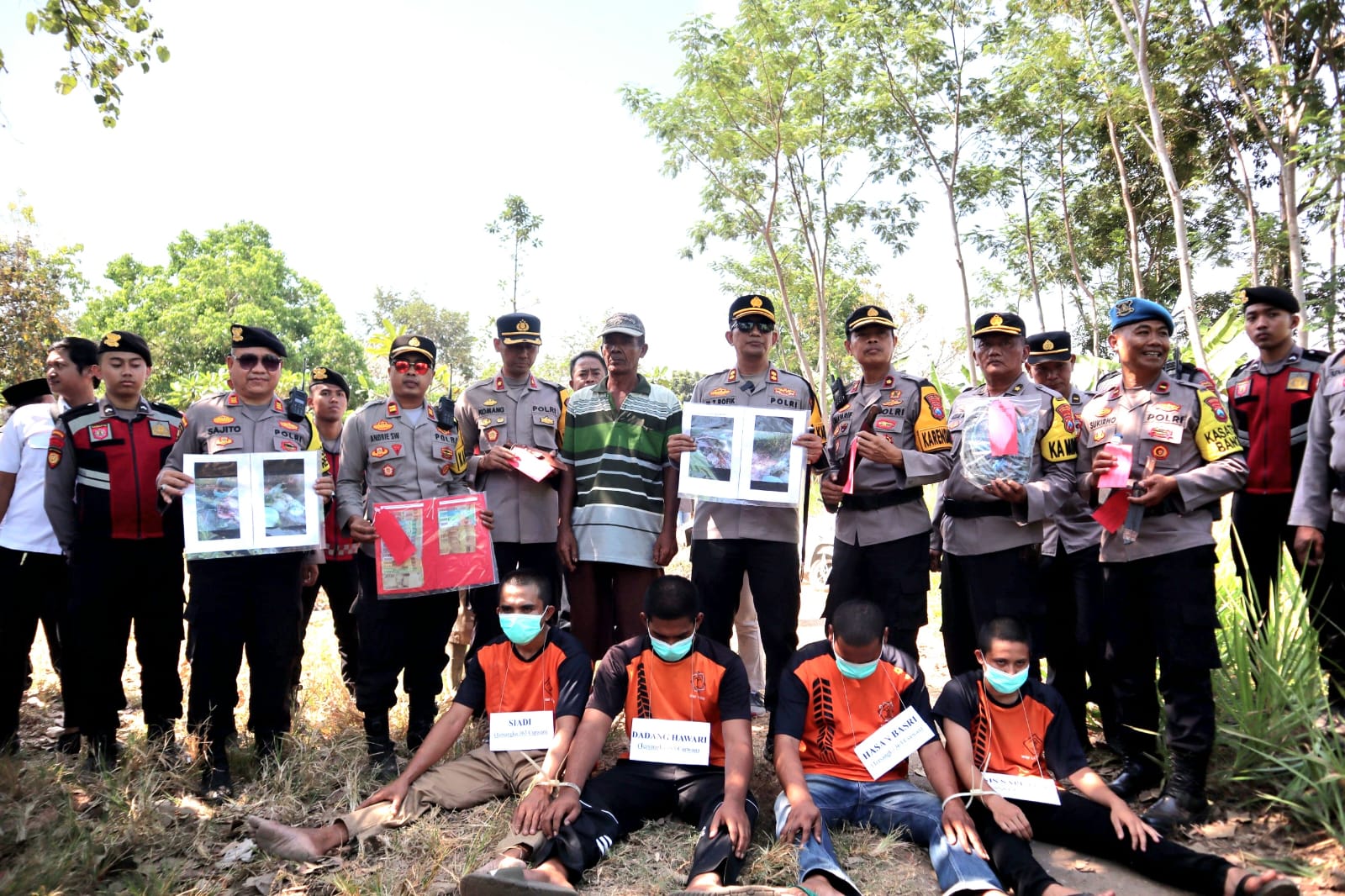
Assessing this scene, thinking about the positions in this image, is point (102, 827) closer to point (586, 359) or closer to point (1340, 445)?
point (586, 359)

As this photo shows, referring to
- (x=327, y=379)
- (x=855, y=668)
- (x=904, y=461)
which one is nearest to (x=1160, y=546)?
(x=904, y=461)

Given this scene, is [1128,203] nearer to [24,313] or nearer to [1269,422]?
[1269,422]

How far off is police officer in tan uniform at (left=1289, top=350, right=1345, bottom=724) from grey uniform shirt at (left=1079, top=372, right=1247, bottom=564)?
1.38 ft

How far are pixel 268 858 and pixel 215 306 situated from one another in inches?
1631

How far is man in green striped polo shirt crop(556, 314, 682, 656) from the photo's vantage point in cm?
489

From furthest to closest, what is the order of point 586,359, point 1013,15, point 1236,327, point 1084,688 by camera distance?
1. point 1013,15
2. point 1236,327
3. point 586,359
4. point 1084,688

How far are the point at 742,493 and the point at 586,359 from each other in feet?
10.6

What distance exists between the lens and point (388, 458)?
16.2ft

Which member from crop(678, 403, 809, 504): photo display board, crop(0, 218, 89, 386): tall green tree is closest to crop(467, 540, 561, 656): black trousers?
crop(678, 403, 809, 504): photo display board

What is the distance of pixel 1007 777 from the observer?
12.4 ft

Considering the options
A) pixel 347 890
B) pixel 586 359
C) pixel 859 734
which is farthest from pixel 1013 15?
pixel 347 890

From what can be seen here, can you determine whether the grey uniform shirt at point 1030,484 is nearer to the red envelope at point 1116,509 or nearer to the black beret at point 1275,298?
the red envelope at point 1116,509

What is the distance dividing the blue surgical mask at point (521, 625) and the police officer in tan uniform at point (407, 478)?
86 centimetres

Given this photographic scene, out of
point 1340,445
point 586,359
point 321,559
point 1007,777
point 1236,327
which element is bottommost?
point 1007,777
